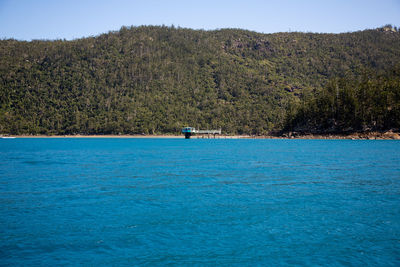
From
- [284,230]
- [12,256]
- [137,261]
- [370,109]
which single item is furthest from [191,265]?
[370,109]

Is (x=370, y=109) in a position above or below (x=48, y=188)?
above

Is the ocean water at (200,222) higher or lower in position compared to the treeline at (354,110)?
lower

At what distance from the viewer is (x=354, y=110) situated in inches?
4761

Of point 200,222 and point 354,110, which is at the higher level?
point 354,110

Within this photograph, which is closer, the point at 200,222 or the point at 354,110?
the point at 200,222

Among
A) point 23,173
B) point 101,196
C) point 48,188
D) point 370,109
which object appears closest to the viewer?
point 101,196

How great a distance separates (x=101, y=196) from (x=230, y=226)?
1091cm

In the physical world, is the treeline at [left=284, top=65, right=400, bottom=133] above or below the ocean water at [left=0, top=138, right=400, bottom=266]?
above

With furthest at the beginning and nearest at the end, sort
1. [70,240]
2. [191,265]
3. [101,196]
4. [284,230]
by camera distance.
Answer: [101,196]
[284,230]
[70,240]
[191,265]

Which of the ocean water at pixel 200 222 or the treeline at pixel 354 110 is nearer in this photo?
the ocean water at pixel 200 222

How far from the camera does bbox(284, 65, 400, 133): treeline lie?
117 m

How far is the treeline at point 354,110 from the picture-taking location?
11694 cm

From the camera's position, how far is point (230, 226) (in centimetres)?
1628

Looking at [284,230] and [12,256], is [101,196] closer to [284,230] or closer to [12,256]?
[12,256]
